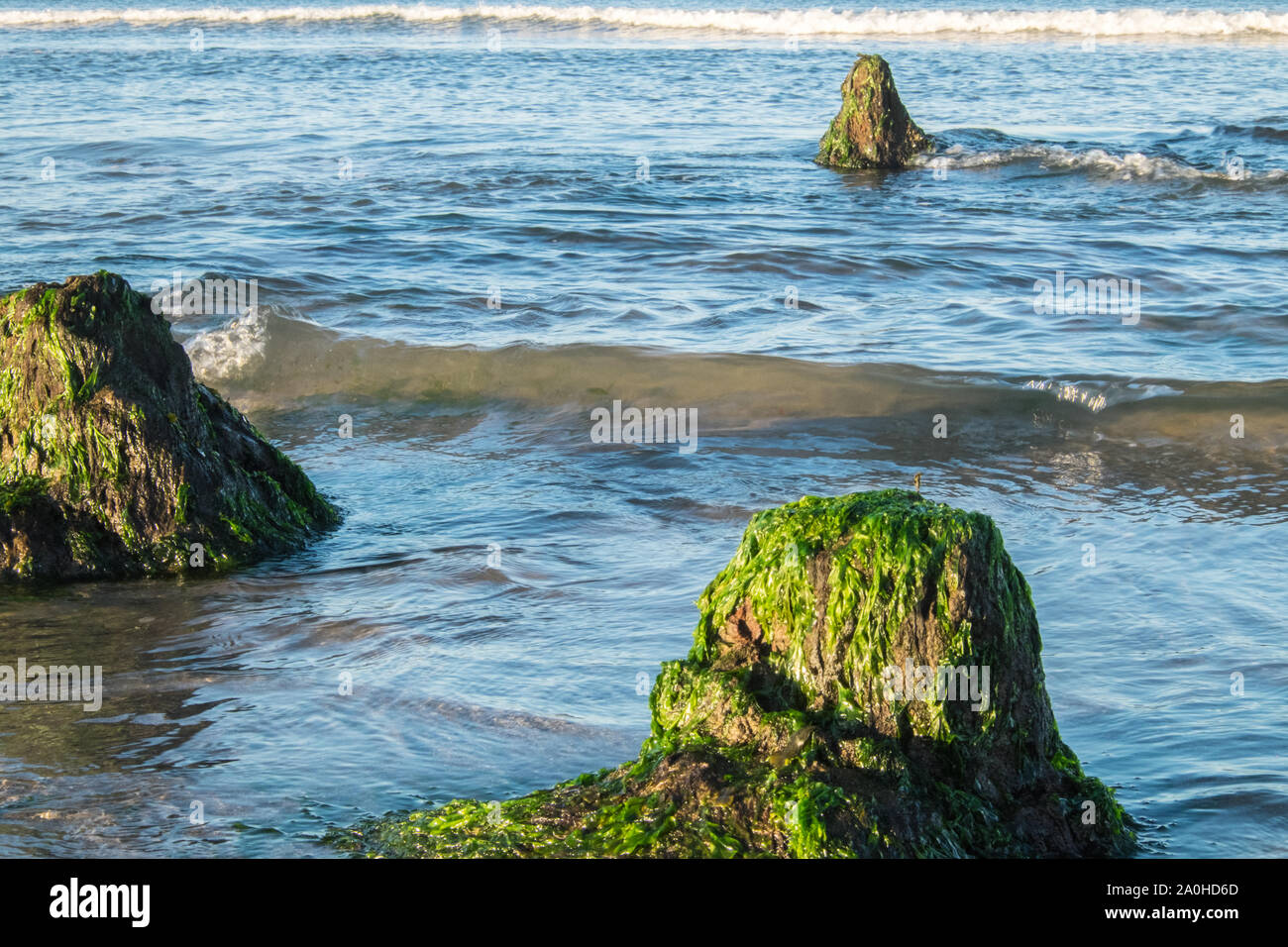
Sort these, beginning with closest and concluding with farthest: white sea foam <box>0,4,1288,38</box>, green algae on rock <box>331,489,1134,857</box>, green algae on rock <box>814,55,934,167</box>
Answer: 1. green algae on rock <box>331,489,1134,857</box>
2. green algae on rock <box>814,55,934,167</box>
3. white sea foam <box>0,4,1288,38</box>

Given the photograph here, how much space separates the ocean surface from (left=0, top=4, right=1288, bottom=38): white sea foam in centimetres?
1118

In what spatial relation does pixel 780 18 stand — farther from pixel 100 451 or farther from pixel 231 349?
pixel 100 451

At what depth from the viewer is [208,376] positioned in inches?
433

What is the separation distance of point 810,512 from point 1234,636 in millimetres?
2791

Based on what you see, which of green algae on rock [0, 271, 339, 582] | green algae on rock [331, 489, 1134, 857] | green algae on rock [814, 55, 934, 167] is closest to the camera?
green algae on rock [331, 489, 1134, 857]

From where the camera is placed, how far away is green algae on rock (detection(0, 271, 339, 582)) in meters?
6.52

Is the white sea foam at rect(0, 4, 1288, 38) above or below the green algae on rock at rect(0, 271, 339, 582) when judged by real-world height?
above

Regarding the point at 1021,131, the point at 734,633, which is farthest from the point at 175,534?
the point at 1021,131

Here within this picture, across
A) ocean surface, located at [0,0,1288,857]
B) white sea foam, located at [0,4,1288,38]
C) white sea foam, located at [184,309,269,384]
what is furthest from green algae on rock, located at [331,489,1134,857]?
white sea foam, located at [0,4,1288,38]

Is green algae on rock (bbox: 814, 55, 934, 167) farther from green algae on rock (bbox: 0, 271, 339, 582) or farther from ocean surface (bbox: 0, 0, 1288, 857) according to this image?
green algae on rock (bbox: 0, 271, 339, 582)

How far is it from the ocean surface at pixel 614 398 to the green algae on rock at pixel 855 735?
58cm

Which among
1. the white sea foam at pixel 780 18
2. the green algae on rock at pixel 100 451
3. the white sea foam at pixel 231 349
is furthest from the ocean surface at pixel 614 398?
the white sea foam at pixel 780 18

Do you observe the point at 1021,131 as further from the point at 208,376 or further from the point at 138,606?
the point at 138,606

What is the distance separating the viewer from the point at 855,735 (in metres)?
3.74
